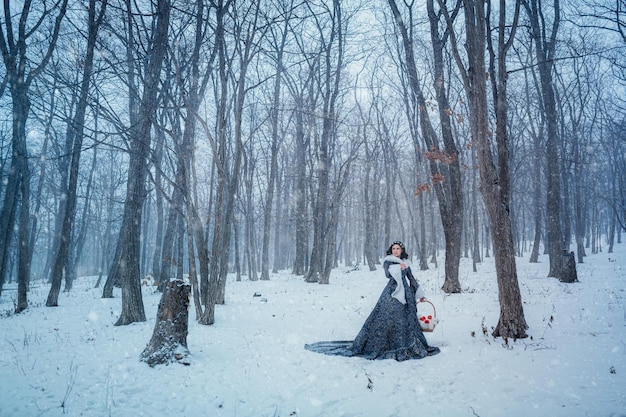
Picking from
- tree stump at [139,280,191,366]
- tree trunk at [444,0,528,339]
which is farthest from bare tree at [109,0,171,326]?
tree trunk at [444,0,528,339]

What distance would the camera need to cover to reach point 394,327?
528cm

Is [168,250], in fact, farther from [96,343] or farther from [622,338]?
[622,338]

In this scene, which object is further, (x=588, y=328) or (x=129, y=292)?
(x=129, y=292)

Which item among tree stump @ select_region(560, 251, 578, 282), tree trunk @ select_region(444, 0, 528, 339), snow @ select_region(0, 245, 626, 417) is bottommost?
snow @ select_region(0, 245, 626, 417)

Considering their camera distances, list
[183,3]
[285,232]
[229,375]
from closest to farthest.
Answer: [229,375] < [183,3] < [285,232]

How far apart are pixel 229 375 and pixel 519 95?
70.8 ft

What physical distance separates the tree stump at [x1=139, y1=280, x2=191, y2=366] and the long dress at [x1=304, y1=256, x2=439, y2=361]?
6.81 ft

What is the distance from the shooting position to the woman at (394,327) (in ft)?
16.7

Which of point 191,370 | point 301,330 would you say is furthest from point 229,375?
point 301,330

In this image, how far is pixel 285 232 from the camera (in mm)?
31344

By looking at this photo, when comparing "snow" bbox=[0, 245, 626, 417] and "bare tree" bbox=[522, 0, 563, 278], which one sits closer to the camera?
"snow" bbox=[0, 245, 626, 417]

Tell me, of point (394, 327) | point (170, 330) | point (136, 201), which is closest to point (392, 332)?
point (394, 327)

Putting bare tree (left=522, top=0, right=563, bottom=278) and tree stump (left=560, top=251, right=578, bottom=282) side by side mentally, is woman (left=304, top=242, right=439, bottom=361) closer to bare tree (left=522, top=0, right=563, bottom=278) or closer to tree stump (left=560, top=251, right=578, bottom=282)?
tree stump (left=560, top=251, right=578, bottom=282)

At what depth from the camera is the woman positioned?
16.7 ft
